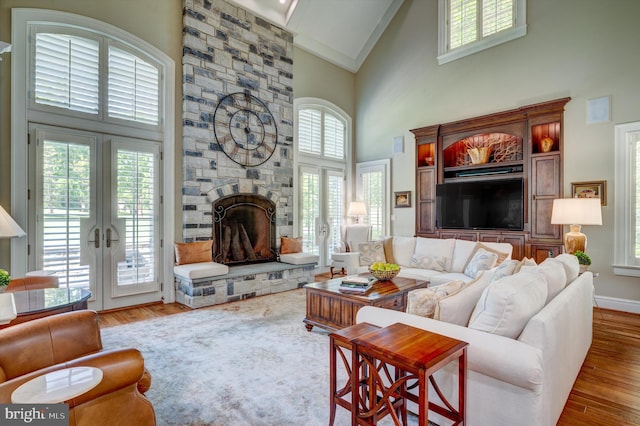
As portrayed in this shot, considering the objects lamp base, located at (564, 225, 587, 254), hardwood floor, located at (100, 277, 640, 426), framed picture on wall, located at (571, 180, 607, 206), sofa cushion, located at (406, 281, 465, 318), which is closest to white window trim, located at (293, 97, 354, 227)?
hardwood floor, located at (100, 277, 640, 426)

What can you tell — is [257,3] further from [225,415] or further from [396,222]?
[225,415]

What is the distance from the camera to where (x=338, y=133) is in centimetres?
753

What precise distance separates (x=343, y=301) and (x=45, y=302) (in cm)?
240

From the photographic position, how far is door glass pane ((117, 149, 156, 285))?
4465mm

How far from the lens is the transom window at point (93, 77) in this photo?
3879 mm

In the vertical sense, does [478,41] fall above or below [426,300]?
above

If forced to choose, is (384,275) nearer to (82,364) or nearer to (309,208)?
(82,364)

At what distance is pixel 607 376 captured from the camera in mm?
2656

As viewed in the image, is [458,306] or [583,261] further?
[583,261]

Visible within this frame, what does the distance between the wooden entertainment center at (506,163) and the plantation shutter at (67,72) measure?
5.29 m

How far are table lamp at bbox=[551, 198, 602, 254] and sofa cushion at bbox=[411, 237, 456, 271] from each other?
133cm

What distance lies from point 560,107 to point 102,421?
20.1 ft
